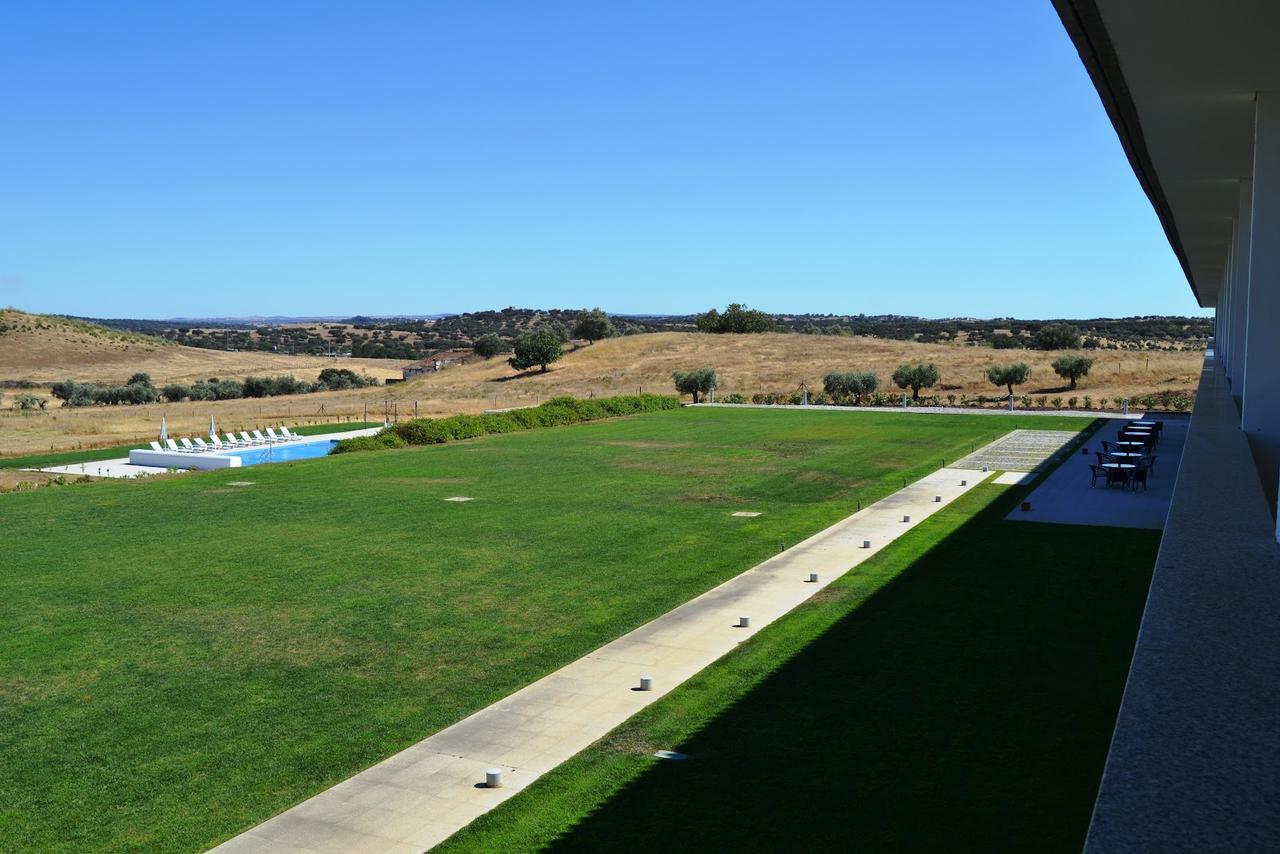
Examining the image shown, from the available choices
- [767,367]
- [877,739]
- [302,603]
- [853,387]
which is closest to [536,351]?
[767,367]

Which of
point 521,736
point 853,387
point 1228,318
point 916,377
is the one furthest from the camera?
point 916,377

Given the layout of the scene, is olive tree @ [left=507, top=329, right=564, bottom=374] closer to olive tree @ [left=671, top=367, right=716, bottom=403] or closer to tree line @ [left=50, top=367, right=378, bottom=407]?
tree line @ [left=50, top=367, right=378, bottom=407]

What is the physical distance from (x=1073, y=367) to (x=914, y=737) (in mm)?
52792

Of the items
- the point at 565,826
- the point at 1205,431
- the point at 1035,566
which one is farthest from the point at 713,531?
the point at 565,826

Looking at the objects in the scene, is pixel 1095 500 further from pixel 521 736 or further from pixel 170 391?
pixel 170 391

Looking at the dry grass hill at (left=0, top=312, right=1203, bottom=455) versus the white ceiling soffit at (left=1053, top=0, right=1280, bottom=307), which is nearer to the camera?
the white ceiling soffit at (left=1053, top=0, right=1280, bottom=307)

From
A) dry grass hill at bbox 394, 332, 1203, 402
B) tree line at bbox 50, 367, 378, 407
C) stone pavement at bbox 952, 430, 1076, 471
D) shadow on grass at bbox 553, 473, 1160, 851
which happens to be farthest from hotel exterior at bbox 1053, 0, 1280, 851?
tree line at bbox 50, 367, 378, 407

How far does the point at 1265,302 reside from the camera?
11.6 metres

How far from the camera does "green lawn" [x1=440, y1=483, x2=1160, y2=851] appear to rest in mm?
7133

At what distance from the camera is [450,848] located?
22.8 ft

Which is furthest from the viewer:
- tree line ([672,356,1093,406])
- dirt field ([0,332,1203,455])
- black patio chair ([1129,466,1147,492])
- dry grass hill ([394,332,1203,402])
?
dry grass hill ([394,332,1203,402])

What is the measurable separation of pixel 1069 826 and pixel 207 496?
20373mm

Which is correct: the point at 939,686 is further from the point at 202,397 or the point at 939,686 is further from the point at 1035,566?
the point at 202,397

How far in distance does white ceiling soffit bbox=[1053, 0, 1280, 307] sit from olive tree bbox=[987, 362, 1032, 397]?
41660mm
